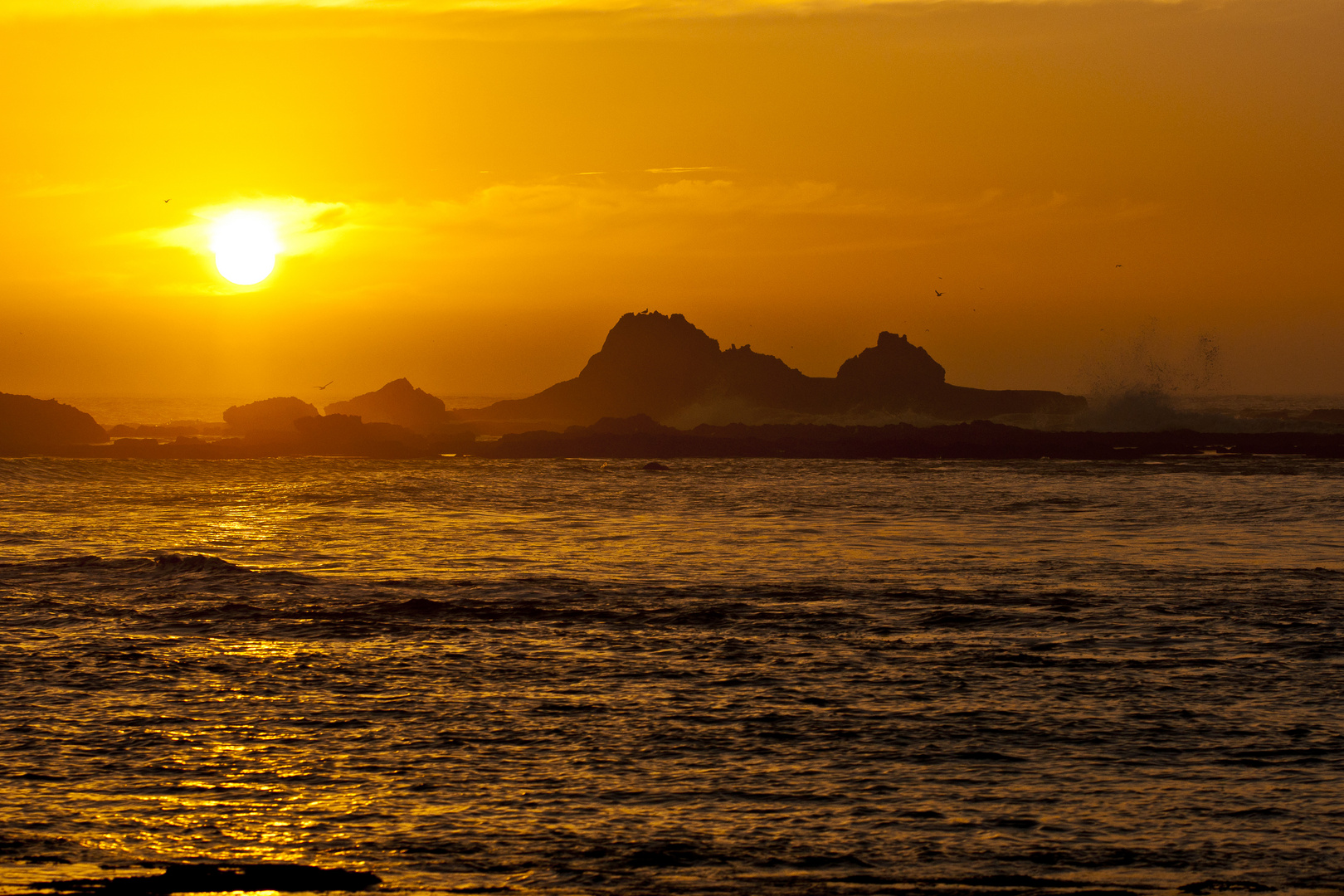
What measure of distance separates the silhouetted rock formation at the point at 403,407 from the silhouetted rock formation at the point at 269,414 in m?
10.3

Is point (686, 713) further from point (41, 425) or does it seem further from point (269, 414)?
point (269, 414)

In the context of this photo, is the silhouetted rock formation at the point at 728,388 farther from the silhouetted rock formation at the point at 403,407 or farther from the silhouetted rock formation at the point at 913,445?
the silhouetted rock formation at the point at 913,445

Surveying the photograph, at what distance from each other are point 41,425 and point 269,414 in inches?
1280

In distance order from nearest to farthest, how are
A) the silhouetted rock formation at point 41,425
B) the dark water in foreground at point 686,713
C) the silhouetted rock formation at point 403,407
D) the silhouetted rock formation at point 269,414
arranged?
1. the dark water in foreground at point 686,713
2. the silhouetted rock formation at point 41,425
3. the silhouetted rock formation at point 269,414
4. the silhouetted rock formation at point 403,407

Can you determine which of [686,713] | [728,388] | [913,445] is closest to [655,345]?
[728,388]

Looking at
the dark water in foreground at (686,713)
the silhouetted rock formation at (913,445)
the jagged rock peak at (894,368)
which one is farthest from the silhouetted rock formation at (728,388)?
the dark water in foreground at (686,713)

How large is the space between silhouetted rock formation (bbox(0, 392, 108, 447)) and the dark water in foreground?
64305 mm

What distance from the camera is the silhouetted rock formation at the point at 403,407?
5330 inches

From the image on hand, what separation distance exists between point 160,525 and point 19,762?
31219mm

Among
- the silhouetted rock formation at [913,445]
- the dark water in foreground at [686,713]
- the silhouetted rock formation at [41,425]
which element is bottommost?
the dark water in foreground at [686,713]

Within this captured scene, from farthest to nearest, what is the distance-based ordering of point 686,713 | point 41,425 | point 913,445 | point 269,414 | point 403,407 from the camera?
1. point 403,407
2. point 269,414
3. point 41,425
4. point 913,445
5. point 686,713

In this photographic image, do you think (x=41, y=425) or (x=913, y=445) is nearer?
(x=913, y=445)

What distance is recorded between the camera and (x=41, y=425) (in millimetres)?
93062

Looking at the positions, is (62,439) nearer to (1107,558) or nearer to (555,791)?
(1107,558)
